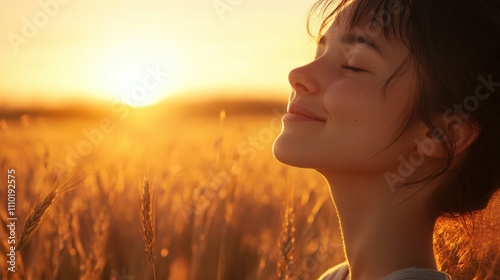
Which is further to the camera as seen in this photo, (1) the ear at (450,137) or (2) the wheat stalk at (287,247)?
(2) the wheat stalk at (287,247)

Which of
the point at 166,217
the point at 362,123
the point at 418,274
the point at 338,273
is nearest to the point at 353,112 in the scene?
the point at 362,123

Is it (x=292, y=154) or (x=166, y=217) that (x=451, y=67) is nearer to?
(x=292, y=154)

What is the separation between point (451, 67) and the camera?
2.04 m

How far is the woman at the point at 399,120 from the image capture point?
2.02 m

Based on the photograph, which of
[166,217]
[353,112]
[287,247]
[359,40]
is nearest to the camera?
[353,112]

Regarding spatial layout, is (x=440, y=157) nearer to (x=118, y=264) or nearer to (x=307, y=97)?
(x=307, y=97)

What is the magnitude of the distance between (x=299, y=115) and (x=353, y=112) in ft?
0.52

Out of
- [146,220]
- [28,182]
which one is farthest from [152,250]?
[28,182]

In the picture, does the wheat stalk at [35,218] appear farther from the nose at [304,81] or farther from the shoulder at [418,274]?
the shoulder at [418,274]

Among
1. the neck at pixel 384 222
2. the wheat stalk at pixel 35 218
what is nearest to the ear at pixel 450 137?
the neck at pixel 384 222

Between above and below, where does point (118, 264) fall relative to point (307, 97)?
below

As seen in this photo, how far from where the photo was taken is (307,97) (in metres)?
2.09

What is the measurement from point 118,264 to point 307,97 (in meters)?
1.44

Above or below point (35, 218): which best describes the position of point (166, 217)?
above
